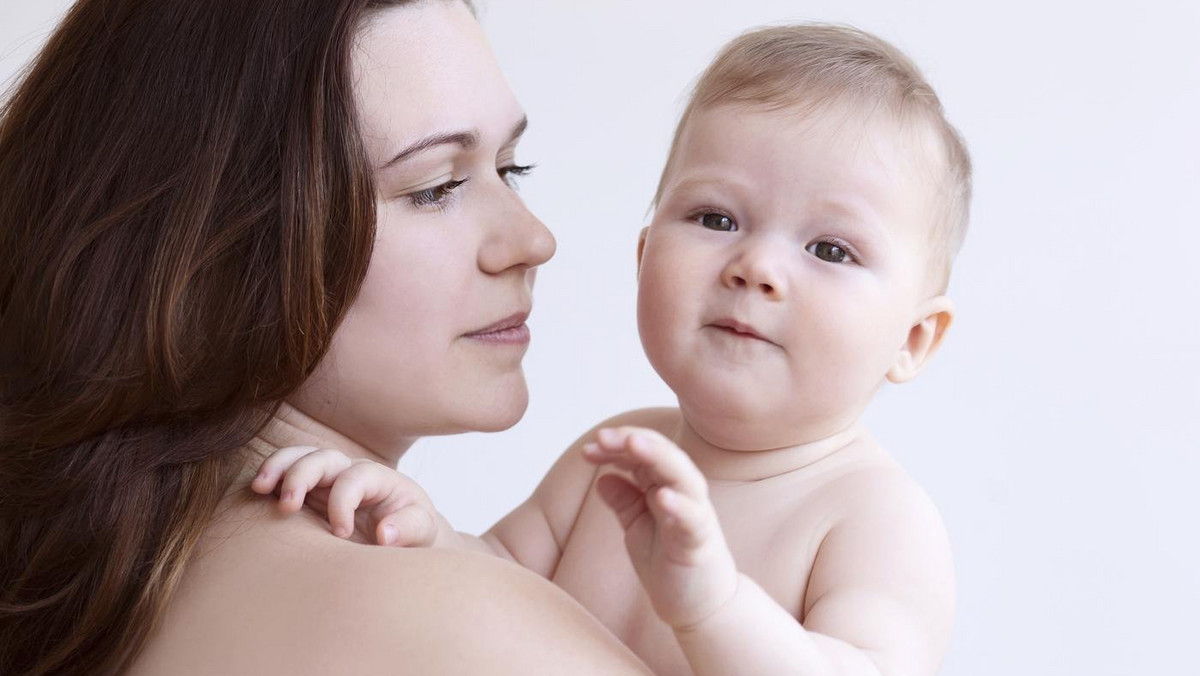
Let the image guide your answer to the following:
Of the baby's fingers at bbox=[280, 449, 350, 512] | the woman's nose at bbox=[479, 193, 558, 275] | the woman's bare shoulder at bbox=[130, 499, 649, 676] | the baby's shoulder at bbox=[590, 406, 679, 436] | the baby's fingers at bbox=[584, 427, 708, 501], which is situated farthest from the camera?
the baby's shoulder at bbox=[590, 406, 679, 436]

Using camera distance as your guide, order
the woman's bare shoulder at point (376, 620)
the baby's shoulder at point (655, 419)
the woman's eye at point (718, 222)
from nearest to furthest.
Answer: the woman's bare shoulder at point (376, 620) → the woman's eye at point (718, 222) → the baby's shoulder at point (655, 419)

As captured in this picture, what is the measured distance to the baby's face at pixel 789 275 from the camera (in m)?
1.57

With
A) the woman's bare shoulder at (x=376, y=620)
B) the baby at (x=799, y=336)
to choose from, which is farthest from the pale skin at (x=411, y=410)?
the baby at (x=799, y=336)

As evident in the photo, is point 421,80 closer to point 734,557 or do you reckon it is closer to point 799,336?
point 799,336

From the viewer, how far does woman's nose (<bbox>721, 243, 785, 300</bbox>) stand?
1548 millimetres

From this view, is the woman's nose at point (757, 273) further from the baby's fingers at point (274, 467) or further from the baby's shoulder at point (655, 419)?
the baby's fingers at point (274, 467)

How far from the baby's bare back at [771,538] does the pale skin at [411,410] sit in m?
0.21

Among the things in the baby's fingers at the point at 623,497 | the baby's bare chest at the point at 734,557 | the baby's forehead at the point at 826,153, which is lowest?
the baby's bare chest at the point at 734,557

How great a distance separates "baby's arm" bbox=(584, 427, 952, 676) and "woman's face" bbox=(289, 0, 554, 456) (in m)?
0.49

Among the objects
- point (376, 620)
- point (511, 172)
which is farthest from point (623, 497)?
point (511, 172)

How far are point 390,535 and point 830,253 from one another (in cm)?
57

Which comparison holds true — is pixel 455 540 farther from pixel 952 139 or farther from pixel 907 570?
pixel 952 139

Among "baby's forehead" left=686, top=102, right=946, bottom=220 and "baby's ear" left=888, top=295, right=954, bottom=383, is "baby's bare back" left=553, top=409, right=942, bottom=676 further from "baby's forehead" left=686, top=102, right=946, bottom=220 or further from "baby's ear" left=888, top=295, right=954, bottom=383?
"baby's forehead" left=686, top=102, right=946, bottom=220

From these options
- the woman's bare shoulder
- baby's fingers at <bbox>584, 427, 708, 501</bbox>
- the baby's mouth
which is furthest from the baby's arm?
the baby's mouth
